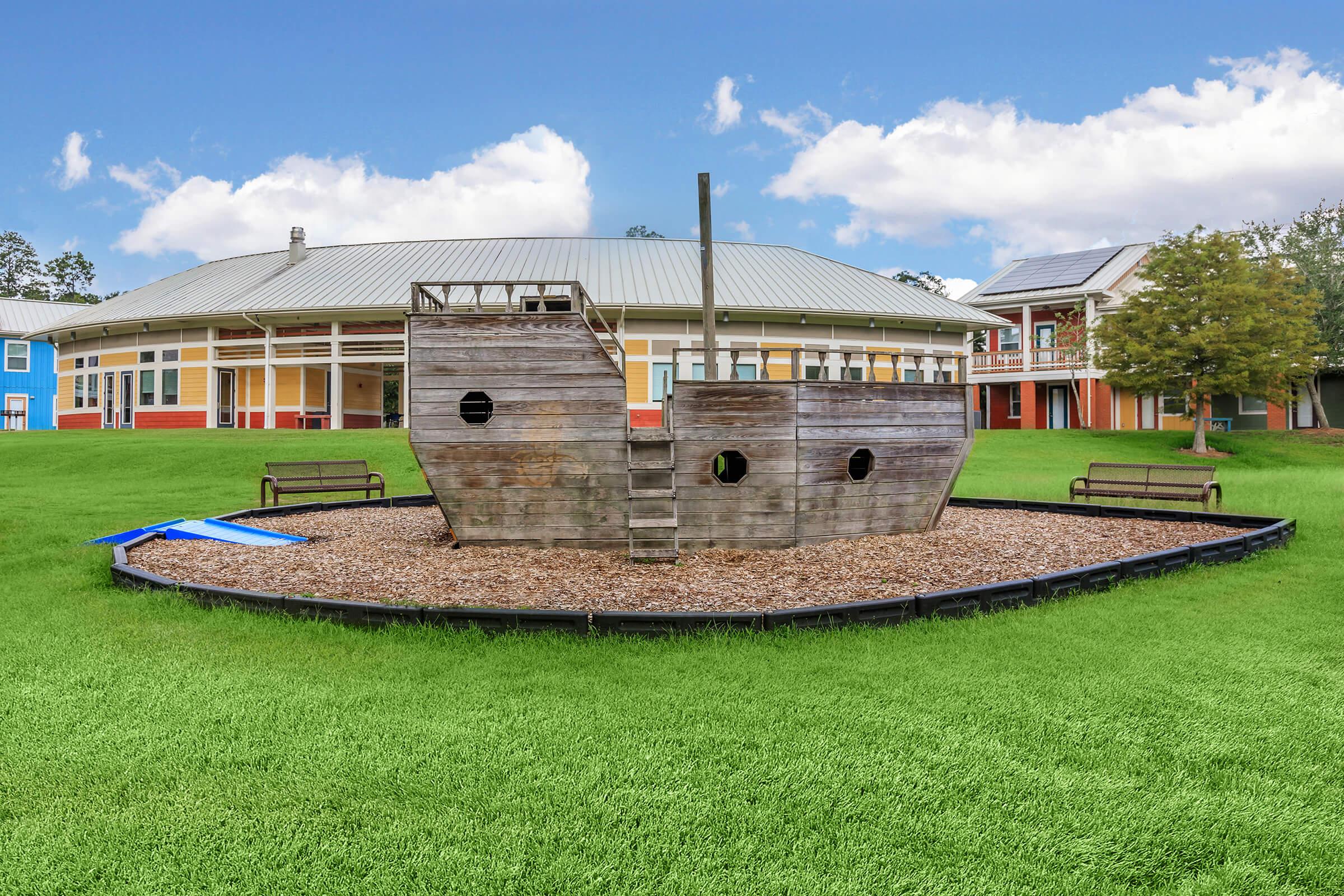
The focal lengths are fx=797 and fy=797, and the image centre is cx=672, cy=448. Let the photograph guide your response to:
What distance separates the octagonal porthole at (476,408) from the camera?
948cm

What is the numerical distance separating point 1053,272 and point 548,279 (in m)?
25.0

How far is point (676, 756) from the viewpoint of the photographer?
390cm

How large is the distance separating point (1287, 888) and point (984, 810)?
1.05m

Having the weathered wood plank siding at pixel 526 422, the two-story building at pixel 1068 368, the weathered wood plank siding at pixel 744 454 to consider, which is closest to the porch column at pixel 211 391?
the weathered wood plank siding at pixel 526 422

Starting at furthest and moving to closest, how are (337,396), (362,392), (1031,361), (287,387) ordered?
1. (1031,361)
2. (362,392)
3. (287,387)
4. (337,396)

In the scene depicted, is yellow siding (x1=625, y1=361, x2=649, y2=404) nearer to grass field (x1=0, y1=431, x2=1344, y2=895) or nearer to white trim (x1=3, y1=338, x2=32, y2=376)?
grass field (x1=0, y1=431, x2=1344, y2=895)

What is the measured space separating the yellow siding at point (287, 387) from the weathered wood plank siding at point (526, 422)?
24.9 metres

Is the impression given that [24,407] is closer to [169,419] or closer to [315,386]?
[169,419]

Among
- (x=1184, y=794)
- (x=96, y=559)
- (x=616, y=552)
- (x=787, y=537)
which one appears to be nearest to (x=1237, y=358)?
(x=787, y=537)

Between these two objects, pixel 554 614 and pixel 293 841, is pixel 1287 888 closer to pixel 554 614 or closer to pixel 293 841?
pixel 293 841

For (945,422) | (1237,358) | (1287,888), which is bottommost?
(1287,888)

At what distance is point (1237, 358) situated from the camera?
27094 millimetres

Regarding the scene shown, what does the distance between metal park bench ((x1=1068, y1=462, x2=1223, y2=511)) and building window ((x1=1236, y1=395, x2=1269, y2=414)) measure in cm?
2753

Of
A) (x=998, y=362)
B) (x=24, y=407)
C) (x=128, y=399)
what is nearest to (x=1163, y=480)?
(x=998, y=362)
